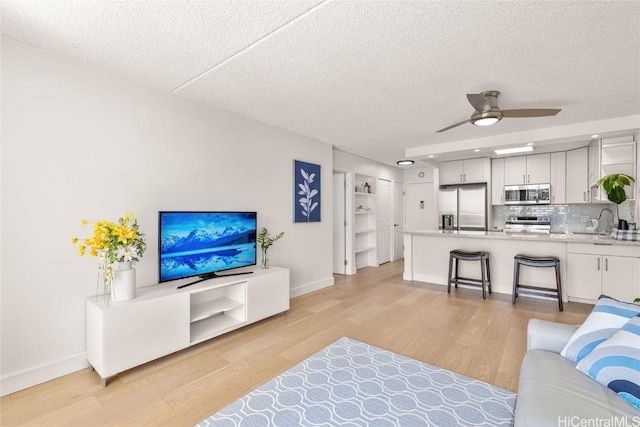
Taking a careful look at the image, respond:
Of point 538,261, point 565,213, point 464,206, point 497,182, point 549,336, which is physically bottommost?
point 549,336

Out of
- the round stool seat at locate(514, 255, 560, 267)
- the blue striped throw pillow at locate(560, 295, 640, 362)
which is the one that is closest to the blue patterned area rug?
the blue striped throw pillow at locate(560, 295, 640, 362)

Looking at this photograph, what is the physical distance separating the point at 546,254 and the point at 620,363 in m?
3.38

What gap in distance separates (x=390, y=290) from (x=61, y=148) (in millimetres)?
4239

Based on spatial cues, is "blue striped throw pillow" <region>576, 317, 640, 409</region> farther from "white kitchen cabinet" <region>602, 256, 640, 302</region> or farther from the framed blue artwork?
the framed blue artwork

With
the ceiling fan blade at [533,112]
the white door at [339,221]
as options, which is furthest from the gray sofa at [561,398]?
the white door at [339,221]

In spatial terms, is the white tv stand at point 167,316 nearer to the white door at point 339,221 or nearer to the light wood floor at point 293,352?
the light wood floor at point 293,352

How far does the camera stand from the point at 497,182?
596 centimetres

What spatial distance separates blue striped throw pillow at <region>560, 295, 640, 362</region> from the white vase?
115 inches

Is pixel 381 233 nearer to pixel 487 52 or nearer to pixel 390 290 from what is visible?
pixel 390 290

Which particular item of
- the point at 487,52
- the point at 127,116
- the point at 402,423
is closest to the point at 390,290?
the point at 402,423

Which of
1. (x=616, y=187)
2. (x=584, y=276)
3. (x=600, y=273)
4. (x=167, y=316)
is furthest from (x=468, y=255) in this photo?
(x=167, y=316)

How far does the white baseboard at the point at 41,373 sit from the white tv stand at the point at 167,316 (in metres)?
0.09

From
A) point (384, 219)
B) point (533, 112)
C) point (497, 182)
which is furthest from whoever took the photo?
point (384, 219)

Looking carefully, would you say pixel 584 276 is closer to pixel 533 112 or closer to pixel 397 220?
pixel 533 112
